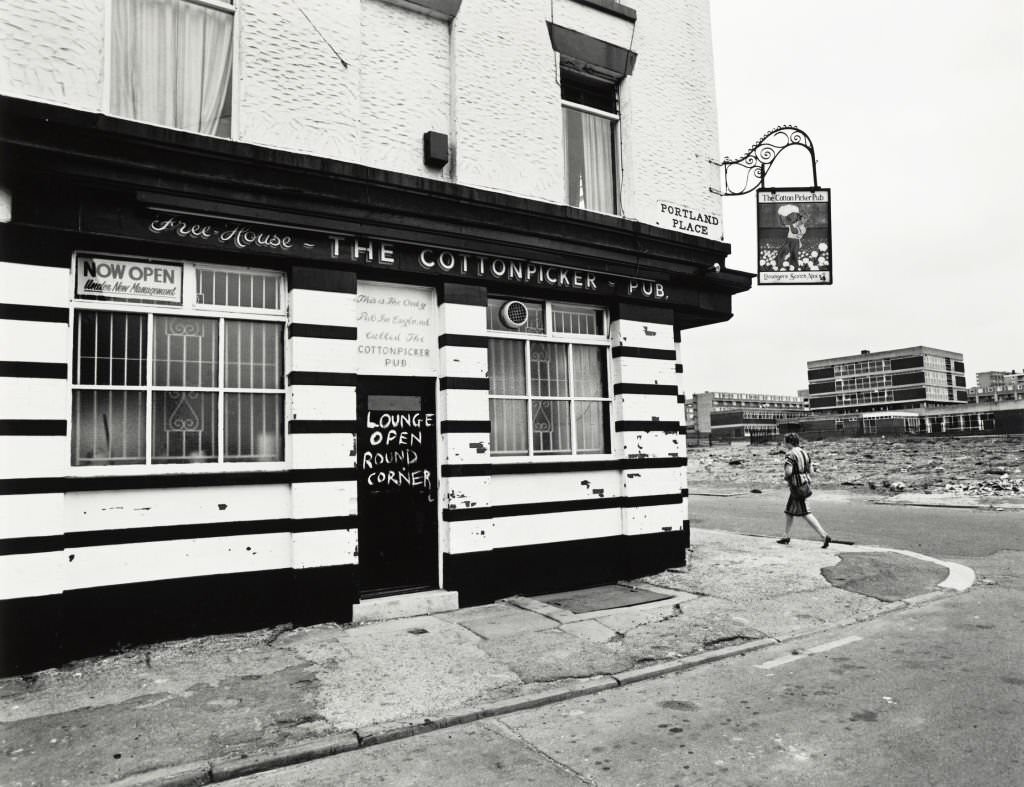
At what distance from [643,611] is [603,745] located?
3371mm

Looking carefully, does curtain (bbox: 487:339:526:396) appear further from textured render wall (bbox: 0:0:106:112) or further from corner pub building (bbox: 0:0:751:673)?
textured render wall (bbox: 0:0:106:112)

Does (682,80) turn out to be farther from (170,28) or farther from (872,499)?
(872,499)

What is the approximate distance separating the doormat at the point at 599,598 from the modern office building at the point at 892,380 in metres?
128

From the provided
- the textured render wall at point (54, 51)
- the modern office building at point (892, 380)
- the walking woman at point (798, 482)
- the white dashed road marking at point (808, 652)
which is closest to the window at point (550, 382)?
the white dashed road marking at point (808, 652)

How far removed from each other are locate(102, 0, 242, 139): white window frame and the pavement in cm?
499

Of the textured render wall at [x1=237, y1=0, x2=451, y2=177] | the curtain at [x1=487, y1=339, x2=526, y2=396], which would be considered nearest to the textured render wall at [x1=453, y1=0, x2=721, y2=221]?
the textured render wall at [x1=237, y1=0, x2=451, y2=177]

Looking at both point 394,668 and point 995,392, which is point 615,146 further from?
point 995,392

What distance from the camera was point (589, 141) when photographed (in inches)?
394

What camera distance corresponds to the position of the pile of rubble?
22828mm

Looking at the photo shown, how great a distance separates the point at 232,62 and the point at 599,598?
735 cm

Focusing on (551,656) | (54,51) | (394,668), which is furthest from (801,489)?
(54,51)

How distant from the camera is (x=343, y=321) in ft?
24.8

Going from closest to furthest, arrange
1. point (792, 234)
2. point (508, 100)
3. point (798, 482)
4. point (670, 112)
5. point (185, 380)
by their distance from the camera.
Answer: point (185, 380), point (508, 100), point (670, 112), point (792, 234), point (798, 482)

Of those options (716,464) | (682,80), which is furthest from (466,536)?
(716,464)
